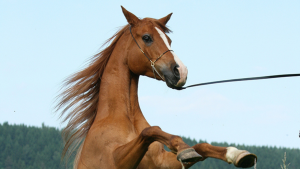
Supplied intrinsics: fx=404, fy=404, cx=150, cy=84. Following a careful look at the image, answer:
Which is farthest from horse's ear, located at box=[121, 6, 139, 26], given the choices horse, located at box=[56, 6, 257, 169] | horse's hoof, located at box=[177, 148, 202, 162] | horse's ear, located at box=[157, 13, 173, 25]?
horse's hoof, located at box=[177, 148, 202, 162]

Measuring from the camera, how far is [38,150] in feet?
165

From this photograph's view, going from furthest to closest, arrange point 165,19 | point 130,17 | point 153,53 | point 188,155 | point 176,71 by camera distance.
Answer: point 165,19 < point 130,17 < point 153,53 < point 176,71 < point 188,155

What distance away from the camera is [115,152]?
4.61 metres

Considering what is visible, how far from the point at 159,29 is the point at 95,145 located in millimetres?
1644

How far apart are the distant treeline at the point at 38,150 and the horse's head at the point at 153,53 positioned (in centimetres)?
4146

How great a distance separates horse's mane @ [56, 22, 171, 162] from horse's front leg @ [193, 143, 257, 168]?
1.81 m

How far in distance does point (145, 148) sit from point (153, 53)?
1197mm

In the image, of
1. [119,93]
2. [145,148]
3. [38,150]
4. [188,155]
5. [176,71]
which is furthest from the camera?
[38,150]

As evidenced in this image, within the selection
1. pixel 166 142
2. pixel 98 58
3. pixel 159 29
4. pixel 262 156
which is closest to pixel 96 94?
pixel 98 58

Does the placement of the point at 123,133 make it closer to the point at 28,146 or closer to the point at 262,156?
the point at 28,146

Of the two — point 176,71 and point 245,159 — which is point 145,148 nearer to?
point 176,71

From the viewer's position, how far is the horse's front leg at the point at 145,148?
3.87 meters

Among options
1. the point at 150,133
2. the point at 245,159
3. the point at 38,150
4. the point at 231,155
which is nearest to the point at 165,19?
the point at 150,133

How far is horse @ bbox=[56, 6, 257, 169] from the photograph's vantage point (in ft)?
14.6
